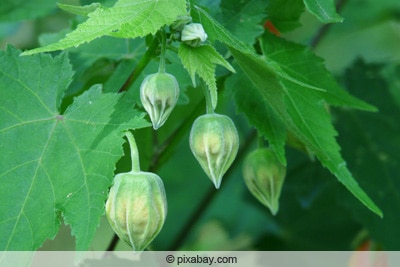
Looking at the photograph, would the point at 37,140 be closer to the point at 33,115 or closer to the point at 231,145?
the point at 33,115

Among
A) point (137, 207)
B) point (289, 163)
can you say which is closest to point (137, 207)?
point (137, 207)

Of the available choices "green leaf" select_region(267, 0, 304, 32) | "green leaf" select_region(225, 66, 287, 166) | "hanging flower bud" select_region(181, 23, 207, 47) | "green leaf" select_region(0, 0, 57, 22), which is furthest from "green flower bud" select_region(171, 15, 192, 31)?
"green leaf" select_region(0, 0, 57, 22)

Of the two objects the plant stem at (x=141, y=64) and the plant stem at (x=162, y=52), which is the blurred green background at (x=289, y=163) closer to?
the plant stem at (x=141, y=64)

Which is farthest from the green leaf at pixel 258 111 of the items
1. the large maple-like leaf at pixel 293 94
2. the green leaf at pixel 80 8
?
the green leaf at pixel 80 8

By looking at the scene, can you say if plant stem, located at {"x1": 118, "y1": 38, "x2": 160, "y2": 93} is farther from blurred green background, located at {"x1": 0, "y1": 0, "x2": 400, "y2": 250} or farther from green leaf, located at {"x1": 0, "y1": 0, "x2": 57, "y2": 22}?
green leaf, located at {"x1": 0, "y1": 0, "x2": 57, "y2": 22}

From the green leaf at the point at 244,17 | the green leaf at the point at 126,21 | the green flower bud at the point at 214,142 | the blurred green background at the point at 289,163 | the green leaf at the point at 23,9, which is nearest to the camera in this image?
the green leaf at the point at 126,21

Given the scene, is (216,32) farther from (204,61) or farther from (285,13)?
(285,13)
